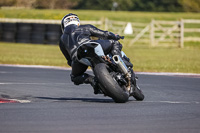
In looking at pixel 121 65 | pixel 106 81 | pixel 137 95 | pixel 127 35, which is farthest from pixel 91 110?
pixel 127 35

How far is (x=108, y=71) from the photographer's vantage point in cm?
798

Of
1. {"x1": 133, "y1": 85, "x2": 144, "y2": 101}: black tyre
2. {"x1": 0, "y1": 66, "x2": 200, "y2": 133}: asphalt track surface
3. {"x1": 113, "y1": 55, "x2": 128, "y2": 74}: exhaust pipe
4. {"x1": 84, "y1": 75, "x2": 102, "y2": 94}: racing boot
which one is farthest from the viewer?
{"x1": 133, "y1": 85, "x2": 144, "y2": 101}: black tyre

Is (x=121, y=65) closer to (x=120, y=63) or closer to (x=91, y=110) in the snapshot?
(x=120, y=63)

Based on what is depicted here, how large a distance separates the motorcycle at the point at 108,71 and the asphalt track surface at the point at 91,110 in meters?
0.22

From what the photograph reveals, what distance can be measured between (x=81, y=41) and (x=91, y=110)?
1.28 metres

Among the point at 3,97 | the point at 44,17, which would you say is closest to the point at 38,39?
the point at 3,97

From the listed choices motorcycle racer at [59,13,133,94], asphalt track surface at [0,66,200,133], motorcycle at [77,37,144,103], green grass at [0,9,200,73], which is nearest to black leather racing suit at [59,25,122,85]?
motorcycle racer at [59,13,133,94]

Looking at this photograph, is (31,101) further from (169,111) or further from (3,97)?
(169,111)

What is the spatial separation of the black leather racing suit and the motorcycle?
134mm

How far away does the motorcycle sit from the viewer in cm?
774

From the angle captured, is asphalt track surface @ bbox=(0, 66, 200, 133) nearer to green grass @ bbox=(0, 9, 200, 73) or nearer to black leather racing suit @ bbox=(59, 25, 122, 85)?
black leather racing suit @ bbox=(59, 25, 122, 85)

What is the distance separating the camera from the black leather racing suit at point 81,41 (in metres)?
8.11

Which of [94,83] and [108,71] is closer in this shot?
[108,71]

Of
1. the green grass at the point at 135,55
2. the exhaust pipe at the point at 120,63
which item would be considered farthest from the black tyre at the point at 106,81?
the green grass at the point at 135,55
